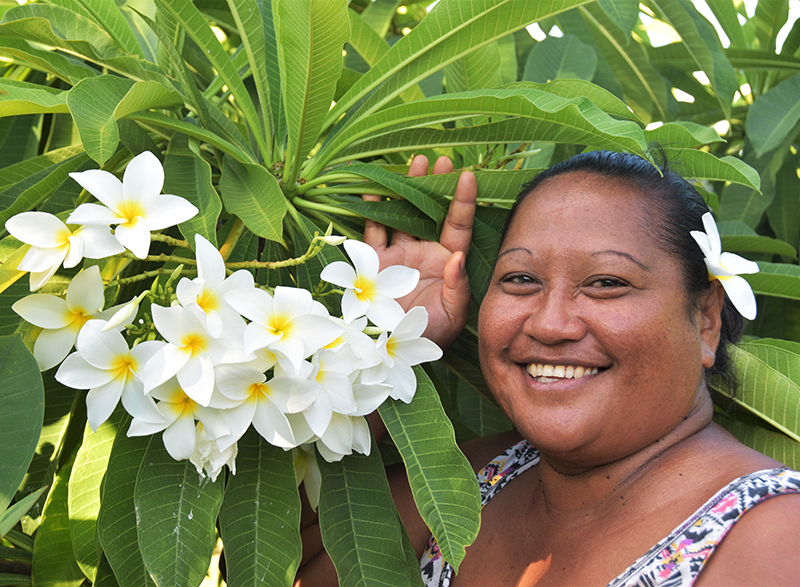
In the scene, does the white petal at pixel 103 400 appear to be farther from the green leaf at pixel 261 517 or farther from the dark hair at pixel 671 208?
the dark hair at pixel 671 208

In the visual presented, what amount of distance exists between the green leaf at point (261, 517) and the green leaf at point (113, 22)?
0.69 m

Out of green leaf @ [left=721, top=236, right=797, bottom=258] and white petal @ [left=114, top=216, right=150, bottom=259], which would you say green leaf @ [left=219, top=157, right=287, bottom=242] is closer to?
white petal @ [left=114, top=216, right=150, bottom=259]

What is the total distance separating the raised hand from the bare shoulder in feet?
1.98

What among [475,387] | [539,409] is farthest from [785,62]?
[539,409]

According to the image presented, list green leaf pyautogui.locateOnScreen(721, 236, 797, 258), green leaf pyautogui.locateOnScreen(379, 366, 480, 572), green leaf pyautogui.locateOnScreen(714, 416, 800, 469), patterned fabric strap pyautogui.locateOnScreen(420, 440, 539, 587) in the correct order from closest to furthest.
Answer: green leaf pyautogui.locateOnScreen(379, 366, 480, 572) < green leaf pyautogui.locateOnScreen(714, 416, 800, 469) < patterned fabric strap pyautogui.locateOnScreen(420, 440, 539, 587) < green leaf pyautogui.locateOnScreen(721, 236, 797, 258)

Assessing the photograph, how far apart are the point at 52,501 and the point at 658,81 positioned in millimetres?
1830

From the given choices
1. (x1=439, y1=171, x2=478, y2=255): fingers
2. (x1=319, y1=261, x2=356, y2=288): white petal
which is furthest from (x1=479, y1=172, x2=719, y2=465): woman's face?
(x1=319, y1=261, x2=356, y2=288): white petal

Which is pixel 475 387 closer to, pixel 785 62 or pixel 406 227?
pixel 406 227

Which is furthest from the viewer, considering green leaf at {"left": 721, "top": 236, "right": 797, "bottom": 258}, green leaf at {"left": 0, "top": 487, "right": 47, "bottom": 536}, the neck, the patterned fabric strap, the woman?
green leaf at {"left": 721, "top": 236, "right": 797, "bottom": 258}

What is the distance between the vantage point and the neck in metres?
1.16

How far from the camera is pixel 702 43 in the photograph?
1.74 meters

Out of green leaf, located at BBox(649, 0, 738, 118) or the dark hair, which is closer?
the dark hair

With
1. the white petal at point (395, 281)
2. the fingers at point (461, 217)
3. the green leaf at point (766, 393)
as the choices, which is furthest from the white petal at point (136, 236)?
the green leaf at point (766, 393)

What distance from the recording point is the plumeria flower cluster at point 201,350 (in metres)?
0.83
